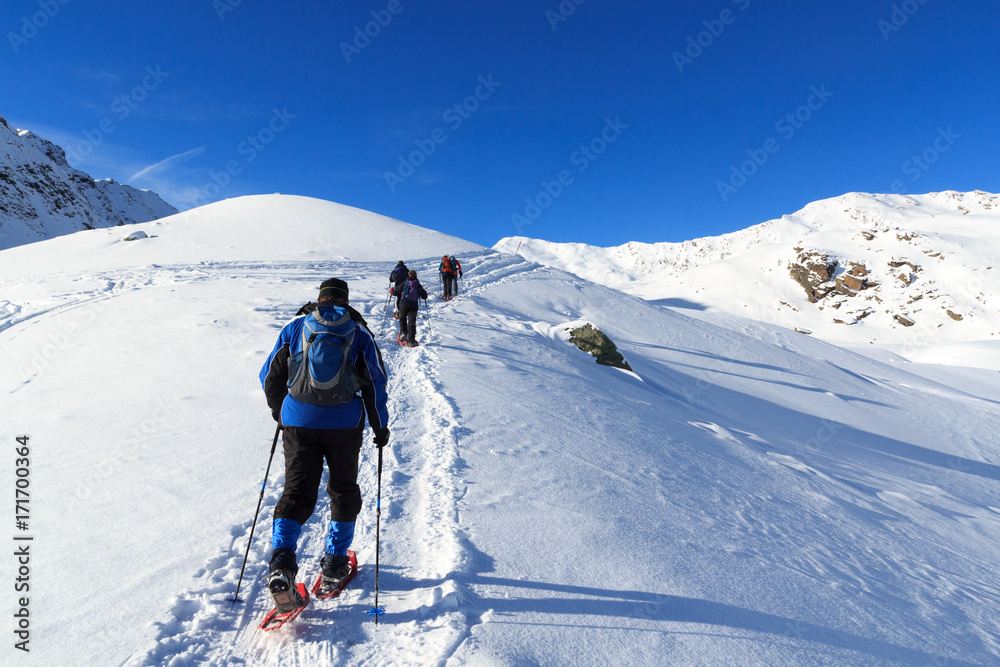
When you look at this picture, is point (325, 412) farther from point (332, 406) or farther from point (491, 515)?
point (491, 515)

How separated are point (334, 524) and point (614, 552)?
2.19m

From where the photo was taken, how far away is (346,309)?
9.91 ft

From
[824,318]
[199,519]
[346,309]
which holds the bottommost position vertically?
[199,519]

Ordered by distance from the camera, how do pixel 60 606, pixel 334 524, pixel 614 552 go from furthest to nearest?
pixel 614 552
pixel 334 524
pixel 60 606

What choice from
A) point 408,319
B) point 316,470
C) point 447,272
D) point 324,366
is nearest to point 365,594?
point 316,470

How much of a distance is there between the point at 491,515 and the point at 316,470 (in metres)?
1.71

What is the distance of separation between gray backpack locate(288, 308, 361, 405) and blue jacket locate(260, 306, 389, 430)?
0.19 feet

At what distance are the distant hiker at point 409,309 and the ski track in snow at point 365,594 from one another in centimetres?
530

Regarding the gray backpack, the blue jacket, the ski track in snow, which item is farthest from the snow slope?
the gray backpack

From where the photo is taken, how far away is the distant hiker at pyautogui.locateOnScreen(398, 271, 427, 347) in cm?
Answer: 1002

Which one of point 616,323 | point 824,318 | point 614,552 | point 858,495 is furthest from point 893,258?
point 614,552

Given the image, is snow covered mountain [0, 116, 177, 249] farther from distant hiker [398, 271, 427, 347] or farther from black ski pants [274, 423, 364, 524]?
black ski pants [274, 423, 364, 524]

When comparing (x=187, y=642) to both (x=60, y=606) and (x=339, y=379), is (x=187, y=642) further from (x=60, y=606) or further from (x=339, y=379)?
(x=339, y=379)

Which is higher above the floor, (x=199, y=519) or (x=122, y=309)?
(x=122, y=309)
